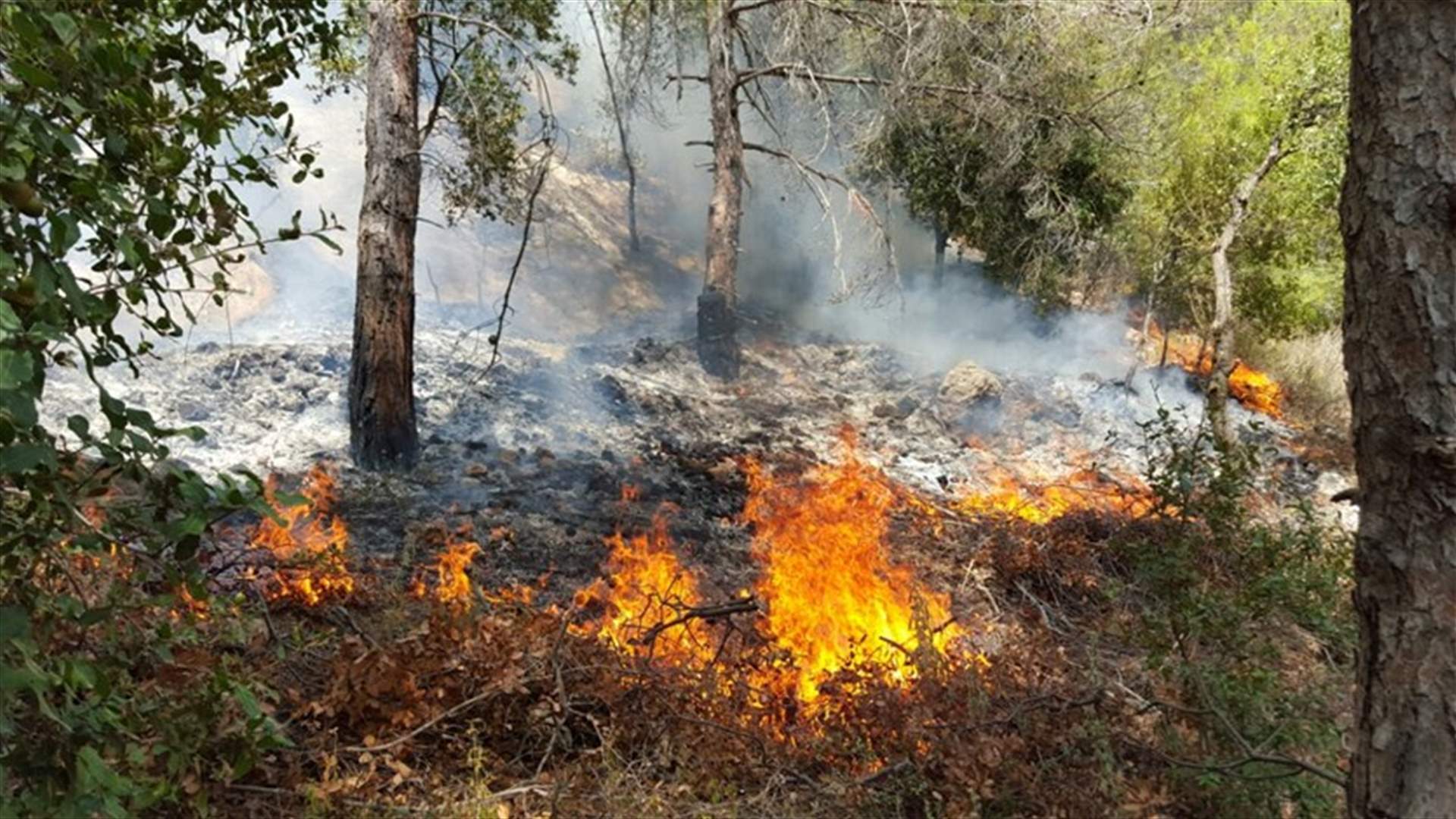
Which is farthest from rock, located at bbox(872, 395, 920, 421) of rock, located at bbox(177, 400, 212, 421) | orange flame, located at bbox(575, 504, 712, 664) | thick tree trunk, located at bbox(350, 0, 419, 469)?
rock, located at bbox(177, 400, 212, 421)

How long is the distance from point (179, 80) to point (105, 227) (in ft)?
1.67

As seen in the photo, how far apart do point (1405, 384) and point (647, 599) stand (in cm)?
369

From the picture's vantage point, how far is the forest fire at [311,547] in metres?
4.15

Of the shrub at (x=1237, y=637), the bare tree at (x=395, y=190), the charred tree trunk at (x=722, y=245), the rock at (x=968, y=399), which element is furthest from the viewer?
the charred tree trunk at (x=722, y=245)

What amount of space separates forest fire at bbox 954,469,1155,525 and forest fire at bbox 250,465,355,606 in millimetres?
4870

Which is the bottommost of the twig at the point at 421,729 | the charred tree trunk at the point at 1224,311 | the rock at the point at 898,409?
the rock at the point at 898,409

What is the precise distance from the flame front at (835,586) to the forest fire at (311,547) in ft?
7.06

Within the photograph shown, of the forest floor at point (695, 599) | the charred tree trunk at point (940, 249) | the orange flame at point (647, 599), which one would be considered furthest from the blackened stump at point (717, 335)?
the orange flame at point (647, 599)

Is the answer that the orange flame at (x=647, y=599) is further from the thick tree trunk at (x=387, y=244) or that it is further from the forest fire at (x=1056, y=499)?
the forest fire at (x=1056, y=499)

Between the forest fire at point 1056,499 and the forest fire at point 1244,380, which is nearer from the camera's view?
the forest fire at point 1056,499

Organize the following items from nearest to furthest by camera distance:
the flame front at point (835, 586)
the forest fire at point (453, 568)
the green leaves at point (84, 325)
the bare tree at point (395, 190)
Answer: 1. the green leaves at point (84, 325)
2. the flame front at point (835, 586)
3. the forest fire at point (453, 568)
4. the bare tree at point (395, 190)

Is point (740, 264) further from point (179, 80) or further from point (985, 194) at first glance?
point (179, 80)

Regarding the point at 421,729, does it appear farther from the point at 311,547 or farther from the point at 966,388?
the point at 966,388

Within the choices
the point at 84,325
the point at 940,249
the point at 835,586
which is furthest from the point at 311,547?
the point at 940,249
